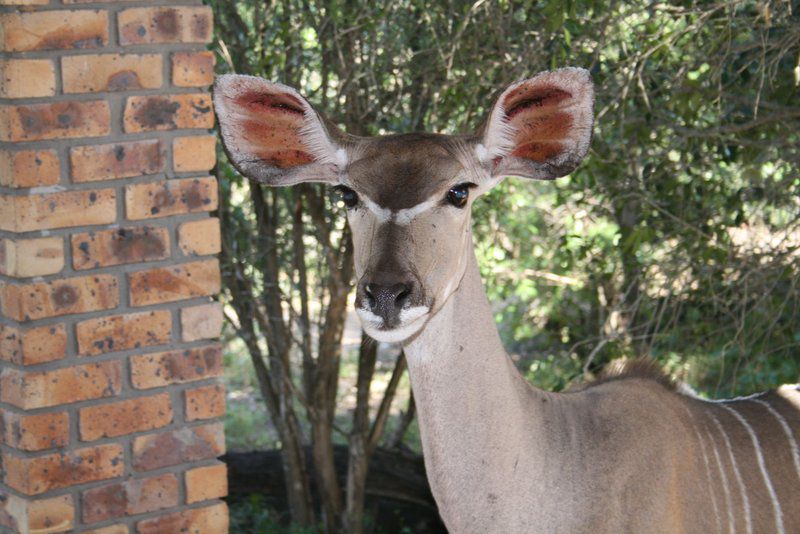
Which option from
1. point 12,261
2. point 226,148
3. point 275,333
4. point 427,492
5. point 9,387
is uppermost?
point 226,148

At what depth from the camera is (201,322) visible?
9.98 feet

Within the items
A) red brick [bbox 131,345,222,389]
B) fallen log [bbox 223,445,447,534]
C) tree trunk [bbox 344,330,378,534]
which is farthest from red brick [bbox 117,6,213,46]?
fallen log [bbox 223,445,447,534]

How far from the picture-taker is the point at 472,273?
8.41 feet

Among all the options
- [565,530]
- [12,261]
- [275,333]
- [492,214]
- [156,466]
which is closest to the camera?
[565,530]

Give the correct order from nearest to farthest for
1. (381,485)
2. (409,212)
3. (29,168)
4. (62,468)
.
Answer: (409,212) → (29,168) → (62,468) → (381,485)

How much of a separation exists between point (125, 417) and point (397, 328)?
3.31 feet

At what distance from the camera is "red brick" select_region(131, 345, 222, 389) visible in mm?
2943

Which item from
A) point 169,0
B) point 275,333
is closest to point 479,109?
point 275,333

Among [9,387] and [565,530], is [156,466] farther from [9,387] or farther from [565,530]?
[565,530]

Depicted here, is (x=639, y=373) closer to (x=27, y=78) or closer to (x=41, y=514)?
(x=41, y=514)

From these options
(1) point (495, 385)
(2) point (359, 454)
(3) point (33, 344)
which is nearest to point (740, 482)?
(1) point (495, 385)

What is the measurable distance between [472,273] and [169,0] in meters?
1.07

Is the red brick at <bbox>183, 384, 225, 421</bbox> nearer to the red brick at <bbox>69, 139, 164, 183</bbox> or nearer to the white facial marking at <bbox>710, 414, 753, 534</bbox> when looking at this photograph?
the red brick at <bbox>69, 139, 164, 183</bbox>

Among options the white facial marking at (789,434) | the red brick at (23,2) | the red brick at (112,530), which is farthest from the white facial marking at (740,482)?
the red brick at (23,2)
